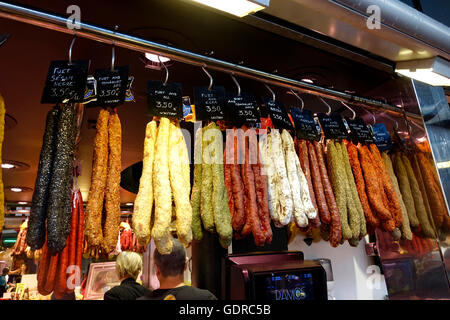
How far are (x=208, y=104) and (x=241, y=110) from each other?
280 millimetres

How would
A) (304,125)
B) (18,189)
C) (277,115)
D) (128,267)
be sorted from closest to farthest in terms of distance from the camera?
(277,115) < (304,125) < (128,267) < (18,189)

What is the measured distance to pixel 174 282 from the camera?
3111 mm

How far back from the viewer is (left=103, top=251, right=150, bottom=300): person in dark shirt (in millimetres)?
4023

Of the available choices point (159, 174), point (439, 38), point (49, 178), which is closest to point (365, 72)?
point (439, 38)

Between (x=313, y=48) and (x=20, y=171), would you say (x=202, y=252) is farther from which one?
(x=20, y=171)

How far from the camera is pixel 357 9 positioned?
6.93 feet

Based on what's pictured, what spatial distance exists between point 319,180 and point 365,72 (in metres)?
2.20

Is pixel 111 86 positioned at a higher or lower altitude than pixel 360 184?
higher

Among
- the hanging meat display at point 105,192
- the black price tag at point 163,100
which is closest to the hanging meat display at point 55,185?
the hanging meat display at point 105,192

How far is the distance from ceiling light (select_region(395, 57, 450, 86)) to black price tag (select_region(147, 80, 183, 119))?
Result: 241 cm

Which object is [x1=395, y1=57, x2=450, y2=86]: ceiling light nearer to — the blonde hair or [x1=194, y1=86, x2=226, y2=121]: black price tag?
[x1=194, y1=86, x2=226, y2=121]: black price tag
